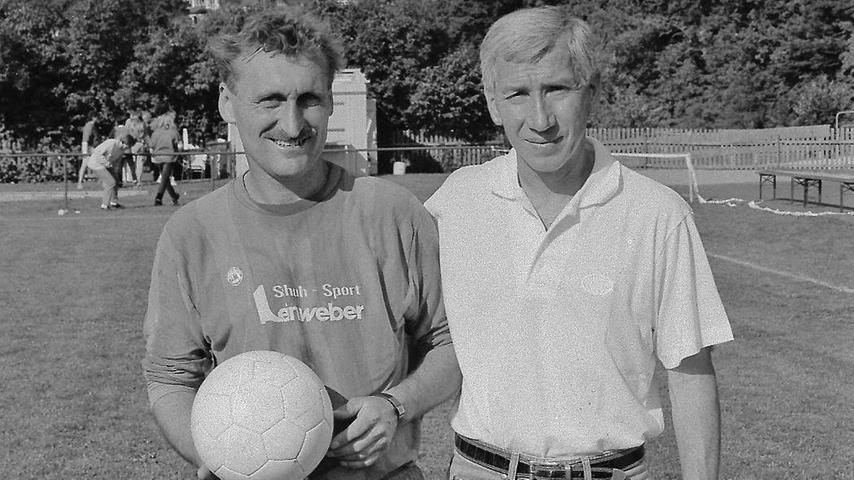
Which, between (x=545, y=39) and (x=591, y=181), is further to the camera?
(x=591, y=181)

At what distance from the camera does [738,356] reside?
8555mm

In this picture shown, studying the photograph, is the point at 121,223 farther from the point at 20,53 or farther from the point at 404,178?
the point at 20,53

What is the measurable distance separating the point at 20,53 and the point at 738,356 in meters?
31.3

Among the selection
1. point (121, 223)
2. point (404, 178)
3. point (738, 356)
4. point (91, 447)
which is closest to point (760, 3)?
point (404, 178)

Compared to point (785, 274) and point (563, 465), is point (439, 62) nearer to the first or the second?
point (785, 274)

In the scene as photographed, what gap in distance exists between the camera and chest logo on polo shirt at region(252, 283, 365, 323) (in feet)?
8.99

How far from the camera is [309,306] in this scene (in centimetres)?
274

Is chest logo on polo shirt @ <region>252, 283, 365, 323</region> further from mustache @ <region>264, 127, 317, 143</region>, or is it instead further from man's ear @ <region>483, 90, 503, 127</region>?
man's ear @ <region>483, 90, 503, 127</region>

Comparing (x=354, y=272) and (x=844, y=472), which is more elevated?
(x=354, y=272)

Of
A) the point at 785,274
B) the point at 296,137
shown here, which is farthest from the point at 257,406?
the point at 785,274

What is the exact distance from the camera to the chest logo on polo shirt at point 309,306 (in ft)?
8.99

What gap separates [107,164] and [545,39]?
20.2 metres

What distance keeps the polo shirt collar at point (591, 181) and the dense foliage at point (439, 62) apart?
24748mm

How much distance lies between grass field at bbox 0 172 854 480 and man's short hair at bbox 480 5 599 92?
144 inches
